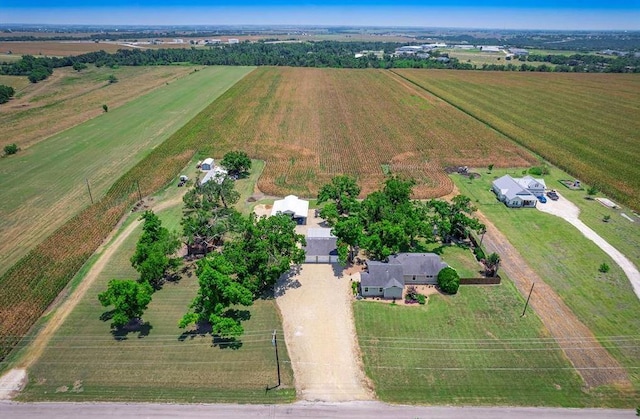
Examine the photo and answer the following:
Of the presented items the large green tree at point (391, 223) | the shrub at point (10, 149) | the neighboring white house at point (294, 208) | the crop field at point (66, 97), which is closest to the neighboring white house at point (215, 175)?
the neighboring white house at point (294, 208)

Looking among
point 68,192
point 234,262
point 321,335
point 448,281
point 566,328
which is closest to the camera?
point 321,335

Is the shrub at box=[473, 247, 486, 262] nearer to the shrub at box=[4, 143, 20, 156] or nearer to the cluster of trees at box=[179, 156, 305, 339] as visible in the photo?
the cluster of trees at box=[179, 156, 305, 339]

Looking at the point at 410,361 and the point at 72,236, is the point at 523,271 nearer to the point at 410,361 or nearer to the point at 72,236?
the point at 410,361

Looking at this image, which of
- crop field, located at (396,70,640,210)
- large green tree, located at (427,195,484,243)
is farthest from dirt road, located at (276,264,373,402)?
crop field, located at (396,70,640,210)

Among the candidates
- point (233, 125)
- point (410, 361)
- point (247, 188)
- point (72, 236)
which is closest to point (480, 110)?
point (233, 125)

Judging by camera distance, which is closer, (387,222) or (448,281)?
(448,281)

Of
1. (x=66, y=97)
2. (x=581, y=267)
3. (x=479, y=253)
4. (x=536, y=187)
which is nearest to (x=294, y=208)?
(x=479, y=253)

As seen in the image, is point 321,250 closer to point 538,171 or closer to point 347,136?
point 538,171

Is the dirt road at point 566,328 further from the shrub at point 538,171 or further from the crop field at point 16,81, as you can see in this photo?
the crop field at point 16,81
